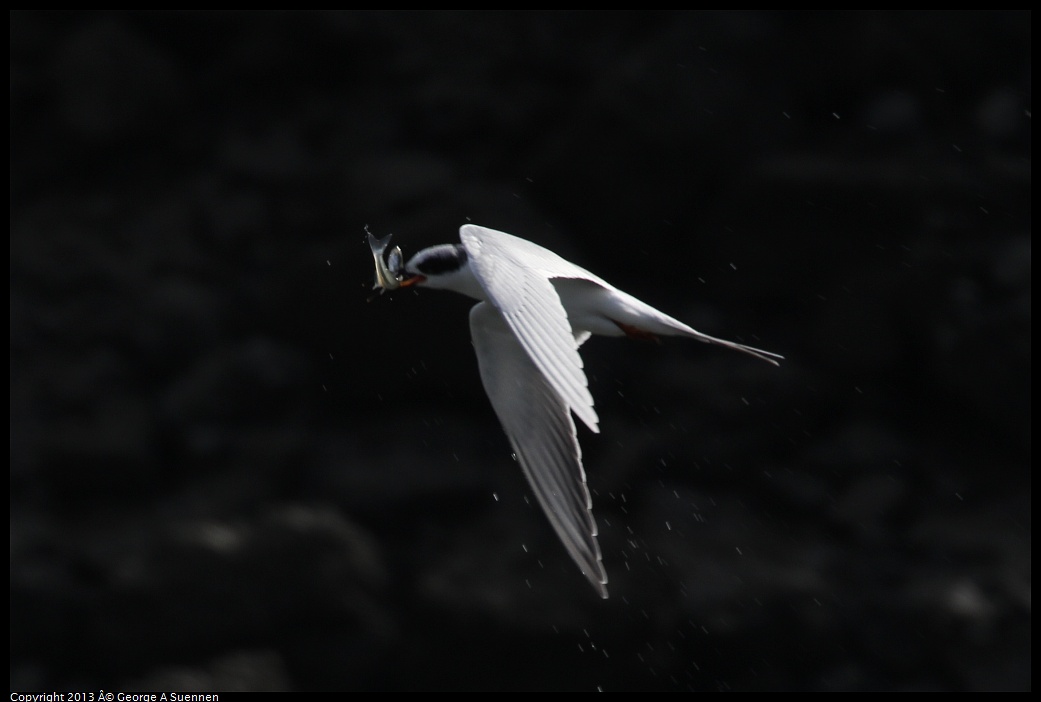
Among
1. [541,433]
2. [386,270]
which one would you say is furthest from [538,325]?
[386,270]

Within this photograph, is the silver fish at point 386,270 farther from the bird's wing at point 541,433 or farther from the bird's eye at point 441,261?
the bird's wing at point 541,433

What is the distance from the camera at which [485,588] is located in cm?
589

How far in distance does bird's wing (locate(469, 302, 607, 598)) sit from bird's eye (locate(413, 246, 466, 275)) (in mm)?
139

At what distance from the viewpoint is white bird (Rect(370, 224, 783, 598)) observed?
2535mm

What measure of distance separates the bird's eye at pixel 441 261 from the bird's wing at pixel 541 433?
0.14m

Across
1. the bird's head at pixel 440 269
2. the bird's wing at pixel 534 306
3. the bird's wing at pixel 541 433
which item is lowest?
the bird's wing at pixel 541 433

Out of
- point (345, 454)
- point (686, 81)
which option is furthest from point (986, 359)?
point (345, 454)

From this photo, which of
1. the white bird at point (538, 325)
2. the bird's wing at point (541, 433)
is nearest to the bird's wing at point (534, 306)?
the white bird at point (538, 325)

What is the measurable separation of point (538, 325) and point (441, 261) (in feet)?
2.14

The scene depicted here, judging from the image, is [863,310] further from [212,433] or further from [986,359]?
[212,433]

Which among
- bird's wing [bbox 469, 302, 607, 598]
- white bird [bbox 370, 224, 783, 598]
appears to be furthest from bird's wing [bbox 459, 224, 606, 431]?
bird's wing [bbox 469, 302, 607, 598]

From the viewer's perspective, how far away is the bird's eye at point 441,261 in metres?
2.96

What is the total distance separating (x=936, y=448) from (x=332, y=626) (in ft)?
9.91

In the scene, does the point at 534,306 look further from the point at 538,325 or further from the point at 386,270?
the point at 386,270
